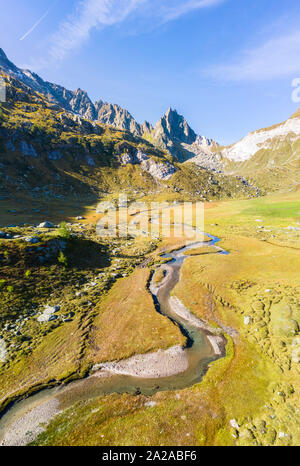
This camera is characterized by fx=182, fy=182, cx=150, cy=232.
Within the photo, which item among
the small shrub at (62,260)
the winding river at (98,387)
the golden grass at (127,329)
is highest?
the small shrub at (62,260)

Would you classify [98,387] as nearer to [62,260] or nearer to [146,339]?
[146,339]

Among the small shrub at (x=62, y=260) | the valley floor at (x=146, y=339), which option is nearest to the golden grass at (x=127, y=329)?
the valley floor at (x=146, y=339)

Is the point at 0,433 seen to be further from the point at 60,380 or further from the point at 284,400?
the point at 284,400

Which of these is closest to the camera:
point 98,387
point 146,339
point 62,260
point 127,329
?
point 98,387

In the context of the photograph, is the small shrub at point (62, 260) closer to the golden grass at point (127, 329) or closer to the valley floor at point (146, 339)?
the valley floor at point (146, 339)

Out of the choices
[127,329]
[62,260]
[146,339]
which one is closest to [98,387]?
[146,339]

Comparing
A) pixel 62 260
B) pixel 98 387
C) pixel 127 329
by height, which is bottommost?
pixel 98 387
